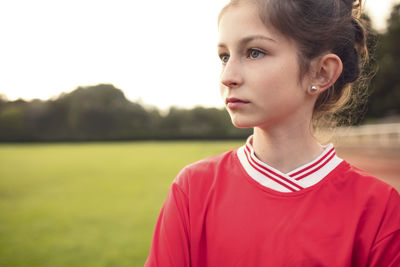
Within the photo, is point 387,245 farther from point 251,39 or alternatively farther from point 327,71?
point 251,39

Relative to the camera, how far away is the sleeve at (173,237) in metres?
1.29

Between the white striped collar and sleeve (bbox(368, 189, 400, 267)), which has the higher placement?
the white striped collar

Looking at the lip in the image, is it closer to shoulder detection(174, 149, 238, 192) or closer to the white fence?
shoulder detection(174, 149, 238, 192)

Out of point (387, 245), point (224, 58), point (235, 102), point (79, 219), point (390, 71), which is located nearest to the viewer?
point (387, 245)

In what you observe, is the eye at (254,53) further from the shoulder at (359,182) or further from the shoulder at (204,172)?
the shoulder at (359,182)

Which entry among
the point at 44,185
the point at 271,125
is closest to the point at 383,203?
the point at 271,125

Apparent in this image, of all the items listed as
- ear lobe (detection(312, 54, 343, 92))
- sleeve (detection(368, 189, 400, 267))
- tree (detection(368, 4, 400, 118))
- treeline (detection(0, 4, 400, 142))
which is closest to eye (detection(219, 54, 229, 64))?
ear lobe (detection(312, 54, 343, 92))

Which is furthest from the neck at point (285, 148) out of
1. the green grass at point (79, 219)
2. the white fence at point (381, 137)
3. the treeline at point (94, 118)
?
the treeline at point (94, 118)

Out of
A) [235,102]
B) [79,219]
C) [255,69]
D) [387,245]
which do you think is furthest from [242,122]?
[79,219]

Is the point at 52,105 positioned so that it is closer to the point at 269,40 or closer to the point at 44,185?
the point at 44,185

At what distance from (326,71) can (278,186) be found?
51 cm

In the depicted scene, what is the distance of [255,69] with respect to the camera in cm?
129

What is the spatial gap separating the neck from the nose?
27 centimetres

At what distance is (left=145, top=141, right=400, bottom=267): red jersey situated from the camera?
1.24 meters
